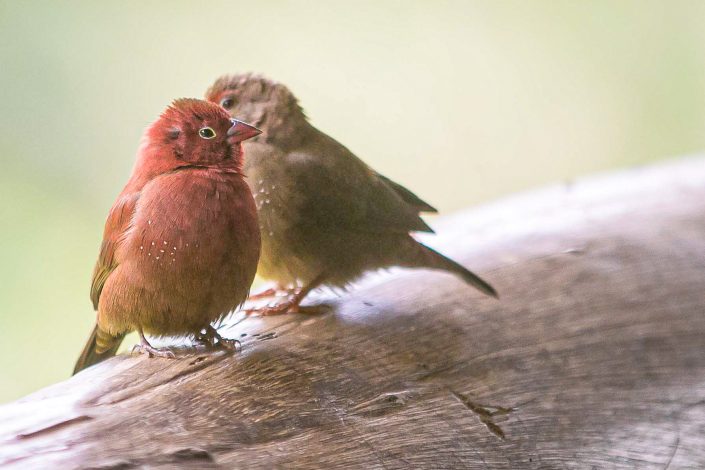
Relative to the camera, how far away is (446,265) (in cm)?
301

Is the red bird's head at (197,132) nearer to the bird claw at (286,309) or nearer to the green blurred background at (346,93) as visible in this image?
the bird claw at (286,309)

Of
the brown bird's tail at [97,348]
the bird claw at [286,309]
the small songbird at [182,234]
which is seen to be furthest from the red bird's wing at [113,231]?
the bird claw at [286,309]

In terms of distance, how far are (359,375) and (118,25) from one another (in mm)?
3033

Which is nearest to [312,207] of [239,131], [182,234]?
[239,131]

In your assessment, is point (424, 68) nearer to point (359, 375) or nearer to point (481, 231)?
point (481, 231)

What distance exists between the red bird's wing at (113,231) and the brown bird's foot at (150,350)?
0.70ft

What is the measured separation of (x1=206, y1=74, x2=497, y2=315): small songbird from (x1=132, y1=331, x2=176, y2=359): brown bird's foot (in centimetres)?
53

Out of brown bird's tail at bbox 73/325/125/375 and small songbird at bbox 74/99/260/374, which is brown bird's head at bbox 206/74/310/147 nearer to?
small songbird at bbox 74/99/260/374

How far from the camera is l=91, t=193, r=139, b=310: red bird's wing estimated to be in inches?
96.2

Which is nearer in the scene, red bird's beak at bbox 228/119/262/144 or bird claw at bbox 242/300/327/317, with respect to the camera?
red bird's beak at bbox 228/119/262/144

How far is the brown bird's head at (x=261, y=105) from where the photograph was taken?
313 cm

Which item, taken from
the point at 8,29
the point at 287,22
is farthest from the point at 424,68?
the point at 8,29

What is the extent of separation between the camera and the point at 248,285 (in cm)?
247

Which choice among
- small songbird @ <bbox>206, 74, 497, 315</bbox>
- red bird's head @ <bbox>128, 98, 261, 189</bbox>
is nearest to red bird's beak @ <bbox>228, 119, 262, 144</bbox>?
red bird's head @ <bbox>128, 98, 261, 189</bbox>
